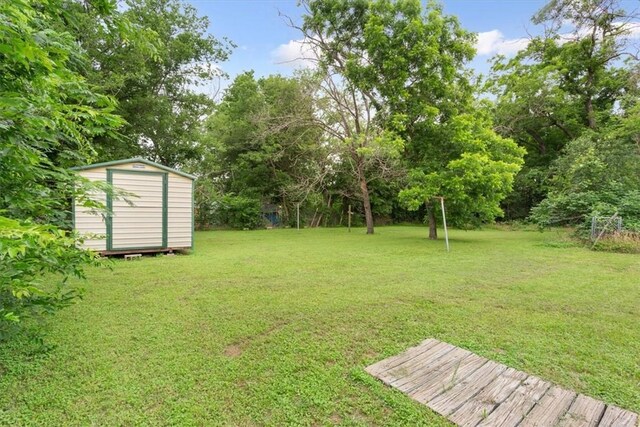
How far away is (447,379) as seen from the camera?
2047 mm

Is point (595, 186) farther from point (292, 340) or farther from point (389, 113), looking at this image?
point (292, 340)

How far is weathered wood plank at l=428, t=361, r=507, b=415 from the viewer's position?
1.79 m

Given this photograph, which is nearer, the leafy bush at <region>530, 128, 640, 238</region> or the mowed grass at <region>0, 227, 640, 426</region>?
the mowed grass at <region>0, 227, 640, 426</region>

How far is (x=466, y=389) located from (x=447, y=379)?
126 millimetres

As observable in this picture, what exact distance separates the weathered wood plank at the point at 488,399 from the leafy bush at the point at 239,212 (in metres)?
11.9

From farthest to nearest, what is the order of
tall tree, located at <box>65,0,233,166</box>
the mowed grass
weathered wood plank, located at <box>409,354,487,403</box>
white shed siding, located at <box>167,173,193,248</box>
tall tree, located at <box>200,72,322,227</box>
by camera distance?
tall tree, located at <box>200,72,322,227</box> → tall tree, located at <box>65,0,233,166</box> → white shed siding, located at <box>167,173,193,248</box> → weathered wood plank, located at <box>409,354,487,403</box> → the mowed grass

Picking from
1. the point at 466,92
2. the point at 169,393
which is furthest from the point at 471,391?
the point at 466,92

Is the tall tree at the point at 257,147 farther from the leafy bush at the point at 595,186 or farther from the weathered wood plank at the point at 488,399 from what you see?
the weathered wood plank at the point at 488,399

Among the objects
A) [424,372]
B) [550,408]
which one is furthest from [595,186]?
[424,372]

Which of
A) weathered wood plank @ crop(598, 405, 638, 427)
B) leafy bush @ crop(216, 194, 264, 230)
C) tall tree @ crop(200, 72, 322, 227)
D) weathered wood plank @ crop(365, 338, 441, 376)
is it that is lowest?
weathered wood plank @ crop(598, 405, 638, 427)

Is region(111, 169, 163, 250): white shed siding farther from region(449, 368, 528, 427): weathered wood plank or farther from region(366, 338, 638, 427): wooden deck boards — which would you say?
region(449, 368, 528, 427): weathered wood plank

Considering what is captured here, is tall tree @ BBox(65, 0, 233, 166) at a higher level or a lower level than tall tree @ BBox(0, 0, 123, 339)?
higher

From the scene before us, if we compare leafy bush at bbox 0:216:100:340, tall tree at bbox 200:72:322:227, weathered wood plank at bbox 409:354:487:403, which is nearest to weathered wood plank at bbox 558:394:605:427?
weathered wood plank at bbox 409:354:487:403

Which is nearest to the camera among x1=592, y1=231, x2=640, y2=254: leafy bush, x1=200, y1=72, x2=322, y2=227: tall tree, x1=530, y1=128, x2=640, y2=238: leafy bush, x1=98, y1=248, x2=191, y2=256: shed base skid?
x1=98, y1=248, x2=191, y2=256: shed base skid
